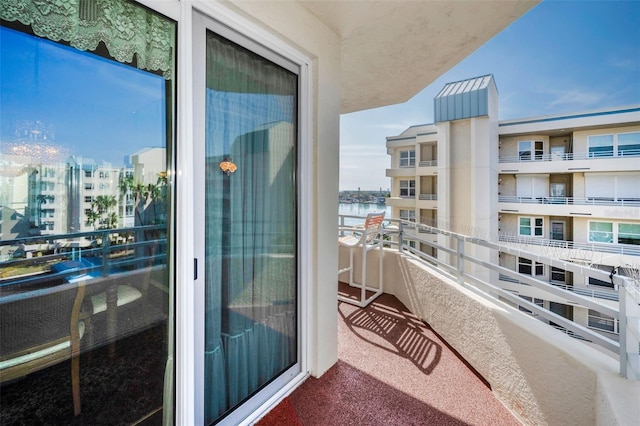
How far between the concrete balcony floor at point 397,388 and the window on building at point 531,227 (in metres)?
1.18

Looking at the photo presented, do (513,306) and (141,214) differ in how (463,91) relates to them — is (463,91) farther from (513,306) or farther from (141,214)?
(141,214)

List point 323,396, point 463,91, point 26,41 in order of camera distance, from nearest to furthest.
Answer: point 26,41 → point 323,396 → point 463,91

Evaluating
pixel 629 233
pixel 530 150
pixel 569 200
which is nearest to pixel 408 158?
pixel 530 150

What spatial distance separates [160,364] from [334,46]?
1953mm

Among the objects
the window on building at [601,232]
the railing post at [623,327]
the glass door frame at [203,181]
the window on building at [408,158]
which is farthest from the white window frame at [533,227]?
the window on building at [408,158]

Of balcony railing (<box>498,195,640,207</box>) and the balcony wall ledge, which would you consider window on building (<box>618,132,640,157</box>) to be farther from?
the balcony wall ledge

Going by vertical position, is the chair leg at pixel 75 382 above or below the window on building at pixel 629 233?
below

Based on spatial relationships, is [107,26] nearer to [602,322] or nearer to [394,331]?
[602,322]

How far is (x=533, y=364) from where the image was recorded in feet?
4.24

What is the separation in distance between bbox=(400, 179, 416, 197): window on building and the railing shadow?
462 centimetres

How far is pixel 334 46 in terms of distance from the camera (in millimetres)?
1668

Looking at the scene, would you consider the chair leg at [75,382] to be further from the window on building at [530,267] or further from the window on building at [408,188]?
the window on building at [408,188]

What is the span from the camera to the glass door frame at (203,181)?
1.03 metres

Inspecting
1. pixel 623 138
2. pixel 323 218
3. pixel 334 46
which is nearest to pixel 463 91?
pixel 623 138
